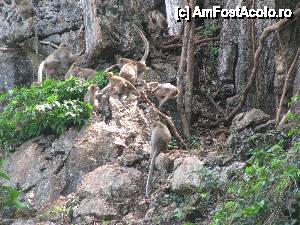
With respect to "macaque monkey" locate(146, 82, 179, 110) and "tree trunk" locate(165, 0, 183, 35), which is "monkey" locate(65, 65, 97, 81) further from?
"tree trunk" locate(165, 0, 183, 35)

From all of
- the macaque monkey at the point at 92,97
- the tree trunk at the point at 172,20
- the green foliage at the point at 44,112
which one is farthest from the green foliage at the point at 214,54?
the macaque monkey at the point at 92,97

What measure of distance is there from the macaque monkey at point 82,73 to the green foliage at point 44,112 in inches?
26.1

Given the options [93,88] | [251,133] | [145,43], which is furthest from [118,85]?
[251,133]

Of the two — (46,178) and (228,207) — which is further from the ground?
(228,207)

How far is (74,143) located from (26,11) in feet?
18.4

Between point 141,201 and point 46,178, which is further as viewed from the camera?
point 46,178

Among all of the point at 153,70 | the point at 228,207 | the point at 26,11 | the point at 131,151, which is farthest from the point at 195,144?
the point at 26,11

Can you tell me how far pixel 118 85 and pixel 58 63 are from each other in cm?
304

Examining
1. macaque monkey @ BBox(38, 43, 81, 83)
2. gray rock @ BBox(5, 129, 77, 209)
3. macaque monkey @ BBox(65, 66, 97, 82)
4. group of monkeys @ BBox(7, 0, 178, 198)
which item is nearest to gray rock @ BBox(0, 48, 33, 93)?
group of monkeys @ BBox(7, 0, 178, 198)

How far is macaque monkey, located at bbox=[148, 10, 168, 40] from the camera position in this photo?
606 inches

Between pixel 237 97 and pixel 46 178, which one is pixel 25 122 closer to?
pixel 46 178

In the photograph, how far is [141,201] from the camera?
33.8 feet

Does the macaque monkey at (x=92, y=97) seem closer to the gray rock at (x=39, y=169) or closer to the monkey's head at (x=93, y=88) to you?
the monkey's head at (x=93, y=88)

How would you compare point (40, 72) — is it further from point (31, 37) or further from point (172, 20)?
point (172, 20)
